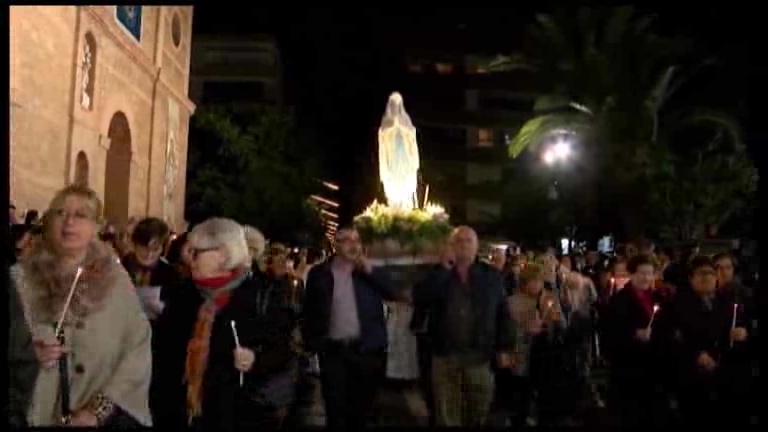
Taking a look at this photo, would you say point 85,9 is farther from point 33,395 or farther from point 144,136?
point 33,395

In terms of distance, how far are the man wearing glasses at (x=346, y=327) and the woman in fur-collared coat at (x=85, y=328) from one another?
2567 mm

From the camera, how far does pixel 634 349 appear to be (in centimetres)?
684

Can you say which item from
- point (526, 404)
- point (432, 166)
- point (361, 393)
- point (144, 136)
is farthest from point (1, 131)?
point (432, 166)

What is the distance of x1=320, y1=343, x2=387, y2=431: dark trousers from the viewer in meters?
6.33

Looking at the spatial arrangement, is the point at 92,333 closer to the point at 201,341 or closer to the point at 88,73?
the point at 201,341

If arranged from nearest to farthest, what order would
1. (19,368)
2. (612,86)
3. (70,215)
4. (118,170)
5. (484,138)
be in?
(19,368) → (70,215) → (118,170) → (612,86) → (484,138)

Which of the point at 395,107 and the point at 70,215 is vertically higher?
the point at 395,107

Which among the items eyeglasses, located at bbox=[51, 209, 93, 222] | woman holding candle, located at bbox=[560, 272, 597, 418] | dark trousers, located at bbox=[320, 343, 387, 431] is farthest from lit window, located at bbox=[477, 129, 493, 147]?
eyeglasses, located at bbox=[51, 209, 93, 222]

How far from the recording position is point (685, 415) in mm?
6355

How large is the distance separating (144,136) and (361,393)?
717 inches

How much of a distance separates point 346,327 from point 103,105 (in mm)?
14560

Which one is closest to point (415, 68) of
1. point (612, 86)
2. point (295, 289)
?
point (612, 86)

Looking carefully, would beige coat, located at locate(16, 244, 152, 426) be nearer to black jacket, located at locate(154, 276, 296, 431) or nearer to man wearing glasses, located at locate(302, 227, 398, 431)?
black jacket, located at locate(154, 276, 296, 431)

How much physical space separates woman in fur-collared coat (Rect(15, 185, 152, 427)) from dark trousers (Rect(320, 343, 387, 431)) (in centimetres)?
258
